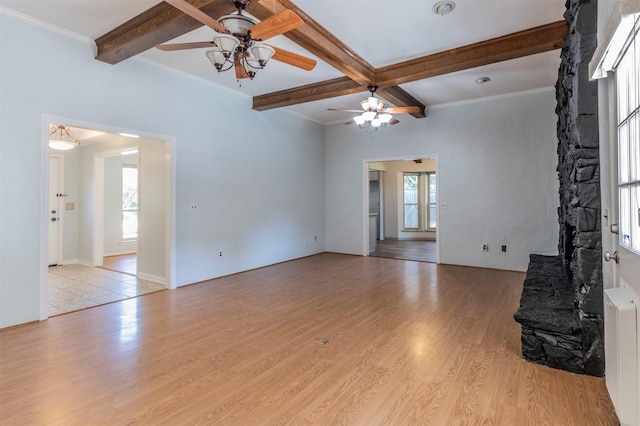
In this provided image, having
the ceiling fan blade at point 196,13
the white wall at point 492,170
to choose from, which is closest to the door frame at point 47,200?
the ceiling fan blade at point 196,13

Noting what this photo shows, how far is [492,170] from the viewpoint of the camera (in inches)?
229

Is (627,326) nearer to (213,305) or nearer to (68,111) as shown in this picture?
(213,305)

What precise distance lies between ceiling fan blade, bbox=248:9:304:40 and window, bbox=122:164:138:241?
22.8 ft

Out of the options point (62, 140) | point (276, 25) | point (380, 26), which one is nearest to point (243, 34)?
point (276, 25)

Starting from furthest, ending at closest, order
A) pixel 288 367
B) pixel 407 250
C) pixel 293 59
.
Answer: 1. pixel 407 250
2. pixel 293 59
3. pixel 288 367

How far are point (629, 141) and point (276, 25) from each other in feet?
7.49

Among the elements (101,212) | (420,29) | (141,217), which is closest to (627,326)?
(420,29)

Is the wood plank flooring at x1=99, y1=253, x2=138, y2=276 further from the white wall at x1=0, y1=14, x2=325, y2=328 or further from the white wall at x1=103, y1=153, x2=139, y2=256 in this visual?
the white wall at x1=0, y1=14, x2=325, y2=328

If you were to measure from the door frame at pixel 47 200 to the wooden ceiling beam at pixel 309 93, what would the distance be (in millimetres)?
1769

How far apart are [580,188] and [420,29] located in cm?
226

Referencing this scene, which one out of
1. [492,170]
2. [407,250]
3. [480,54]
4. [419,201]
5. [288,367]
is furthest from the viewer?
[419,201]

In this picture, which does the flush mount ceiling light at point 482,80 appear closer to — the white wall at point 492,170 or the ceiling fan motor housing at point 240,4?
the white wall at point 492,170

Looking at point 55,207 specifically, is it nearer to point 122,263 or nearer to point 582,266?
point 122,263

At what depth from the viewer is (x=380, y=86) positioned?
459cm
